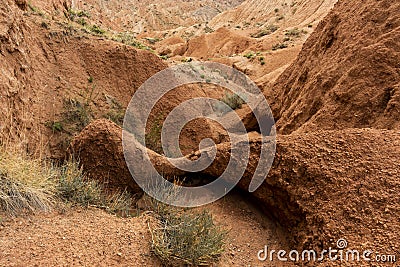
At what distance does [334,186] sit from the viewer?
3422mm

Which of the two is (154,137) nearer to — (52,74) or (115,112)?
(115,112)

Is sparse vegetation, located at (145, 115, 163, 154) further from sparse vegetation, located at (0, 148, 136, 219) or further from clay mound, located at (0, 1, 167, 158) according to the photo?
sparse vegetation, located at (0, 148, 136, 219)

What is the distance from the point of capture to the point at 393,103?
4.50 metres

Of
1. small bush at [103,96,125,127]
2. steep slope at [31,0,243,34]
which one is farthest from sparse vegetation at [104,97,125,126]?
steep slope at [31,0,243,34]

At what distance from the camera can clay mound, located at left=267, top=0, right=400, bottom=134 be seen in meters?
4.78

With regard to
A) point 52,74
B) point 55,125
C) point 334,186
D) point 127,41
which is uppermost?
point 127,41

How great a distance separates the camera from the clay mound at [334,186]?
3024mm

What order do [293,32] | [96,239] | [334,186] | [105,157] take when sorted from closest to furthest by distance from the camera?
[96,239] < [334,186] < [105,157] < [293,32]

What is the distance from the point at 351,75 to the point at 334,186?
246cm

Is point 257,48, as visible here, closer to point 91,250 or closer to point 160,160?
point 160,160

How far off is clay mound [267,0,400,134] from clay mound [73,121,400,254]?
114 cm

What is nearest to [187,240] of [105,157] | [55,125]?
[105,157]

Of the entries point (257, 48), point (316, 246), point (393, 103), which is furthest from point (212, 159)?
point (257, 48)

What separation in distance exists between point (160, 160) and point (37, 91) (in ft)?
10.6
